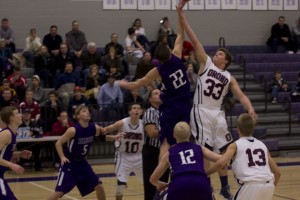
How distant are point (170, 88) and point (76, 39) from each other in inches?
467

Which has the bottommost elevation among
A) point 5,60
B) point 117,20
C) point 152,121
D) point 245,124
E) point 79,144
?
point 79,144

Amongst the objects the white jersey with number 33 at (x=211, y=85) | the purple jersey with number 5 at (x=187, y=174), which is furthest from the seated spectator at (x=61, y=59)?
the purple jersey with number 5 at (x=187, y=174)

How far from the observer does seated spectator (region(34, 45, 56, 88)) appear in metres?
19.6

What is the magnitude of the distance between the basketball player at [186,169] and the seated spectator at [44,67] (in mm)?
11888

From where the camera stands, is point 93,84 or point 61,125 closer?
point 61,125

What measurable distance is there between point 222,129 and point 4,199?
10.2ft

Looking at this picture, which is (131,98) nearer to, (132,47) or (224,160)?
(132,47)

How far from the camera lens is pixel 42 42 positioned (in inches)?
832

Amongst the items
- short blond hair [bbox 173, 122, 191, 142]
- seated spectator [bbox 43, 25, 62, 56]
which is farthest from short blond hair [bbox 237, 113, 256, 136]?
seated spectator [bbox 43, 25, 62, 56]

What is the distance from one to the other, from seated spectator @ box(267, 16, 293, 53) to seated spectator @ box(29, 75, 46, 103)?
904 cm

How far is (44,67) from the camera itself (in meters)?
19.8

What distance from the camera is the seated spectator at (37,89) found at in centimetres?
1839

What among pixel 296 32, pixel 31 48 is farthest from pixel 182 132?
pixel 296 32

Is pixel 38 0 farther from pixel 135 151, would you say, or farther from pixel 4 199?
pixel 4 199
